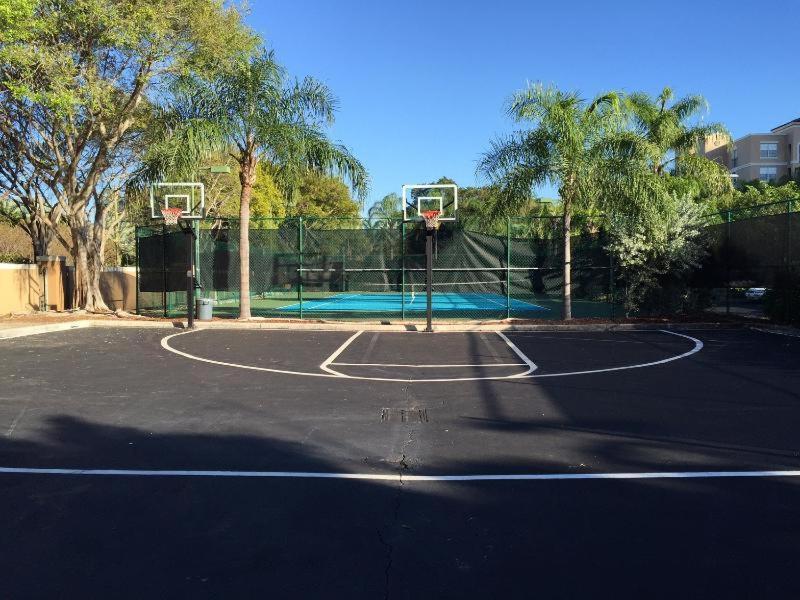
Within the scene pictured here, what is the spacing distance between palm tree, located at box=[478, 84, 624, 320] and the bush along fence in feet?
4.28

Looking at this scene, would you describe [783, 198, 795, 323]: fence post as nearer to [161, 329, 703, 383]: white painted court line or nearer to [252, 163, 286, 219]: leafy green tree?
[161, 329, 703, 383]: white painted court line

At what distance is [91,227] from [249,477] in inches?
821

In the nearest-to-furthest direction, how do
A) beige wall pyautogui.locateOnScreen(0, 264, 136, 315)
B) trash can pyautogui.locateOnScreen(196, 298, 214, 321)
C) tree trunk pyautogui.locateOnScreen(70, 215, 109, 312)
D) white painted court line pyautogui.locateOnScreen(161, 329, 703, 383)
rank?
white painted court line pyautogui.locateOnScreen(161, 329, 703, 383) < trash can pyautogui.locateOnScreen(196, 298, 214, 321) < beige wall pyautogui.locateOnScreen(0, 264, 136, 315) < tree trunk pyautogui.locateOnScreen(70, 215, 109, 312)

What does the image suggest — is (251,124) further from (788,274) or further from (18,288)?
(788,274)

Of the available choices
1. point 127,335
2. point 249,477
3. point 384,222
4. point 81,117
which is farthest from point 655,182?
point 81,117

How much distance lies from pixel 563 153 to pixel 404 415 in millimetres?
12134

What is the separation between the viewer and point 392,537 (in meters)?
4.16

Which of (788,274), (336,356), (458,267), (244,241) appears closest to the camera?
(336,356)

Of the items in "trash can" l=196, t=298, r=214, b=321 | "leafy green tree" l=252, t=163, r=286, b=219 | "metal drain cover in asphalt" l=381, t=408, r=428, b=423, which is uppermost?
"leafy green tree" l=252, t=163, r=286, b=219

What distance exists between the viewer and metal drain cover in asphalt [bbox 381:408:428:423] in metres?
7.33

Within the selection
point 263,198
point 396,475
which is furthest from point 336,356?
point 263,198

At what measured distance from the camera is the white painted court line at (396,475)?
17.4 feet

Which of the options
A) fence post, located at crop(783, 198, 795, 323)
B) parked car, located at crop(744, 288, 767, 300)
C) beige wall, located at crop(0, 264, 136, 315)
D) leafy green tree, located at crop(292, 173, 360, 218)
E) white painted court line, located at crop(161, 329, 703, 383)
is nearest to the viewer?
white painted court line, located at crop(161, 329, 703, 383)

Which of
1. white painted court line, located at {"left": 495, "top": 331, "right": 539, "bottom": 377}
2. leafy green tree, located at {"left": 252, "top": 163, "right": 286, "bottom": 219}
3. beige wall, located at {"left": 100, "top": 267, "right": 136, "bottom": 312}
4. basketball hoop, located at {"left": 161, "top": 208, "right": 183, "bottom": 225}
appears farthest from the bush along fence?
leafy green tree, located at {"left": 252, "top": 163, "right": 286, "bottom": 219}
